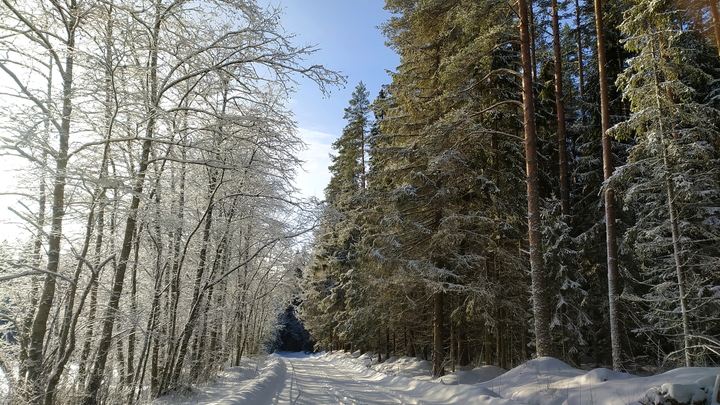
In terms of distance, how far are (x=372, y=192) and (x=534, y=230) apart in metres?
6.10

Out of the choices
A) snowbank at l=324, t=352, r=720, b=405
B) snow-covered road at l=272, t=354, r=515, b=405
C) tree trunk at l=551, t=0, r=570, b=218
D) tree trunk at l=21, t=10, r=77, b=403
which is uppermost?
tree trunk at l=551, t=0, r=570, b=218

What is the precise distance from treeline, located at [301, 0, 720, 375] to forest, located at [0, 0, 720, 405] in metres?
0.11

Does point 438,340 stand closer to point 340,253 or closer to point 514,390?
point 514,390

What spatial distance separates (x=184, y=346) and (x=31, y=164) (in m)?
6.70

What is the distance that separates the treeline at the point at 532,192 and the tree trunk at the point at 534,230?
35 millimetres

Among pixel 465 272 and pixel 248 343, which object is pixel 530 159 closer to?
pixel 465 272

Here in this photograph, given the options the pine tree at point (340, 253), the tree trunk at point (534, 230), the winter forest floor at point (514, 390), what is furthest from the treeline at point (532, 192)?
the pine tree at point (340, 253)

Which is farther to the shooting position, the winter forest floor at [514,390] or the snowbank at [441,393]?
the snowbank at [441,393]

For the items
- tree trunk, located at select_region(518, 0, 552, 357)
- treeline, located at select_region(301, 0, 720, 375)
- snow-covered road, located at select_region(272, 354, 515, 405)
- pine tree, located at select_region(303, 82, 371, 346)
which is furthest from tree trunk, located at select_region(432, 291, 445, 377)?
pine tree, located at select_region(303, 82, 371, 346)

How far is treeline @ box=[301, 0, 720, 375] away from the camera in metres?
9.79

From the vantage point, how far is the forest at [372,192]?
16.0 ft

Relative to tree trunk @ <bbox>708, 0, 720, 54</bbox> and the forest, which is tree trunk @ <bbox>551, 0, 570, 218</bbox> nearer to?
the forest

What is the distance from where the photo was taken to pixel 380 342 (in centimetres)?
2242

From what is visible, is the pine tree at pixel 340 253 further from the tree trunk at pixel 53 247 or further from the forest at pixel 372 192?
the tree trunk at pixel 53 247
